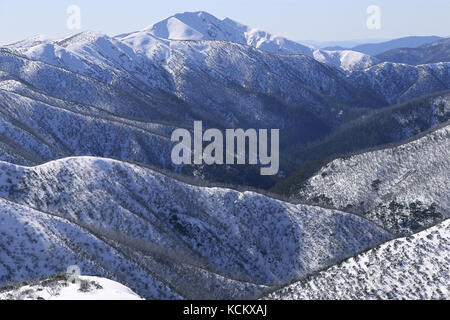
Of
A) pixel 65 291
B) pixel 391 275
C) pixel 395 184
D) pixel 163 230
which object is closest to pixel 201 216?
pixel 163 230

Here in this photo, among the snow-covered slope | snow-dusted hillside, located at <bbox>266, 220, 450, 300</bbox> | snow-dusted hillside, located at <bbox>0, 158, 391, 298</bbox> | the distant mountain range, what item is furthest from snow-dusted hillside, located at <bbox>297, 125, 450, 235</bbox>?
the snow-covered slope

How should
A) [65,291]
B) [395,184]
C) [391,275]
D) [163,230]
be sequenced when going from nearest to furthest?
1. [65,291]
2. [391,275]
3. [163,230]
4. [395,184]

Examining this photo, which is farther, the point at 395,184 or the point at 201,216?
the point at 395,184

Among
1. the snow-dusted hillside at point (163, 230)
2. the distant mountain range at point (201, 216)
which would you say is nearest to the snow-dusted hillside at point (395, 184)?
the distant mountain range at point (201, 216)

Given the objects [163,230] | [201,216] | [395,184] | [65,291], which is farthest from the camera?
[395,184]

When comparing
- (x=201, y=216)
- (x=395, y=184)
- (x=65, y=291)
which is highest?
(x=65, y=291)

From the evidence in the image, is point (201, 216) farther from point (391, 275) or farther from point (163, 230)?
point (391, 275)

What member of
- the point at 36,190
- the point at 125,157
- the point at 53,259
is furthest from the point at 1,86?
the point at 53,259
